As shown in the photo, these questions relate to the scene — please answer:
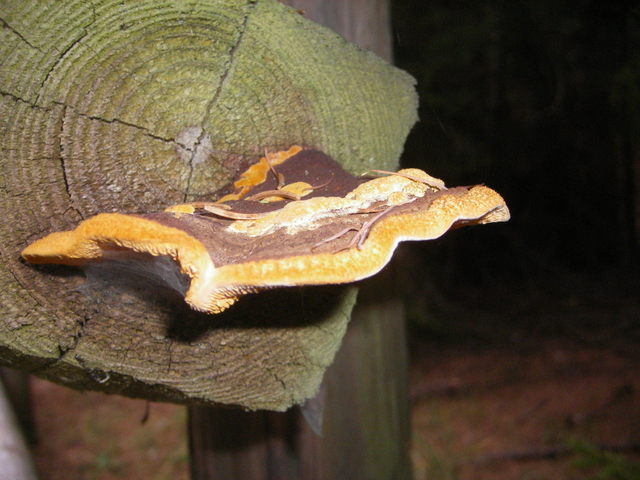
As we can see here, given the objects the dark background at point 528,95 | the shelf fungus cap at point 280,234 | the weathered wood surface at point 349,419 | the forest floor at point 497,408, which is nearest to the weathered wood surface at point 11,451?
the shelf fungus cap at point 280,234

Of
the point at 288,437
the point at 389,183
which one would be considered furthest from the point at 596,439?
the point at 389,183

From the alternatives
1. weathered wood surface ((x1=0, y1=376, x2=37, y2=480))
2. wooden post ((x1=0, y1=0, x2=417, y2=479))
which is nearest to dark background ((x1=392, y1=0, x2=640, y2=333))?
wooden post ((x1=0, y1=0, x2=417, y2=479))

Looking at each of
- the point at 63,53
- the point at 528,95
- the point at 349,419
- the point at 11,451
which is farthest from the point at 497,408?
the point at 63,53

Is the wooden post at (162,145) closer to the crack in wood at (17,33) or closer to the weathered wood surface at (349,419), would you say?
the crack in wood at (17,33)

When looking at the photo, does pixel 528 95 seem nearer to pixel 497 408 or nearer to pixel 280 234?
pixel 280 234

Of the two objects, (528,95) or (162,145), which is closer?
→ (162,145)

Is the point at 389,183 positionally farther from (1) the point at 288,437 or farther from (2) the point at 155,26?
(1) the point at 288,437
